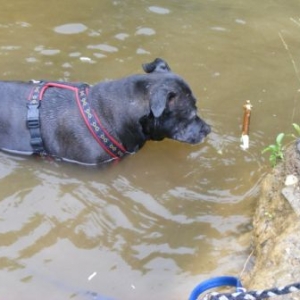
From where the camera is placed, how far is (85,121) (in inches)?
239

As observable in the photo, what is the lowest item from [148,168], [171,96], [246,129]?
[148,168]

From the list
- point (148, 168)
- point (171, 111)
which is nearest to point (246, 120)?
point (171, 111)

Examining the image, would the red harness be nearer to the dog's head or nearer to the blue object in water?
the dog's head

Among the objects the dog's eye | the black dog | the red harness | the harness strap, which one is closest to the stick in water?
the black dog

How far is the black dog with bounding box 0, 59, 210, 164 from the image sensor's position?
605cm

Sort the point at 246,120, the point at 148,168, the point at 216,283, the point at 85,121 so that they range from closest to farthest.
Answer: the point at 216,283 < the point at 85,121 < the point at 148,168 < the point at 246,120

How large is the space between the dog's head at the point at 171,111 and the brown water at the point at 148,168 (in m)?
0.38

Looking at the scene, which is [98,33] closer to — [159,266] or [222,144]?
[222,144]

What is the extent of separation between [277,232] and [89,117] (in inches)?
95.2

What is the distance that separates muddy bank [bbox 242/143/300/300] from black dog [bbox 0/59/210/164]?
53.1 inches

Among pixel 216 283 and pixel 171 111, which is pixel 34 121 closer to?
pixel 171 111

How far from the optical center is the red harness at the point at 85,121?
19.9 ft

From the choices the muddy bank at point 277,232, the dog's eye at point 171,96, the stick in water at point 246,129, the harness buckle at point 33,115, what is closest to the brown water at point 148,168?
the stick in water at point 246,129

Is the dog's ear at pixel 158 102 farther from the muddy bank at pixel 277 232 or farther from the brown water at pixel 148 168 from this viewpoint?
the muddy bank at pixel 277 232
